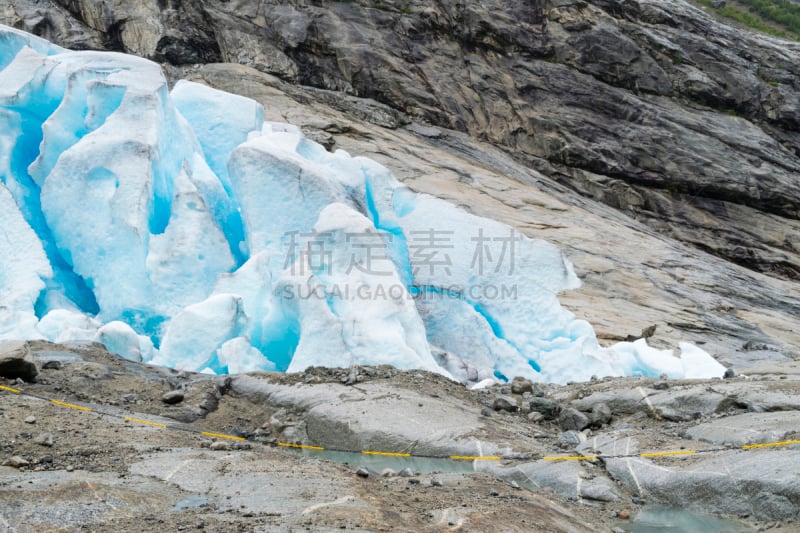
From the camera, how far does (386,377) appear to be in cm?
784

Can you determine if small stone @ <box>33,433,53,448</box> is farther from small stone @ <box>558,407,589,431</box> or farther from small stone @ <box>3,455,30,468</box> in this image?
small stone @ <box>558,407,589,431</box>

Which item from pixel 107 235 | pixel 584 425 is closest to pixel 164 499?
pixel 584 425

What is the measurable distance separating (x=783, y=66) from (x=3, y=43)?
24605 millimetres

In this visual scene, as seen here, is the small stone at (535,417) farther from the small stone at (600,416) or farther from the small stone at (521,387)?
the small stone at (521,387)

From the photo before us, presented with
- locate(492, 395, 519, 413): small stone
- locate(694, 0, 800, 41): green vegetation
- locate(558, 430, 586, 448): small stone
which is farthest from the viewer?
locate(694, 0, 800, 41): green vegetation

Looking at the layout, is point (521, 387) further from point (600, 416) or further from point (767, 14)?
point (767, 14)

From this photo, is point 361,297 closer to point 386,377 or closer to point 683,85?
point 386,377

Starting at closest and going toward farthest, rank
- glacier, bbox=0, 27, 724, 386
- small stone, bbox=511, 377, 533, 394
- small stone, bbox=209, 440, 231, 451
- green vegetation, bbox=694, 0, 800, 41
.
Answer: small stone, bbox=209, 440, 231, 451 → small stone, bbox=511, 377, 533, 394 → glacier, bbox=0, 27, 724, 386 → green vegetation, bbox=694, 0, 800, 41

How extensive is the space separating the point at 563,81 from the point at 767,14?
25.2 meters

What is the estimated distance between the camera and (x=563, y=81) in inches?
912

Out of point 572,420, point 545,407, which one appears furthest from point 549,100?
point 572,420

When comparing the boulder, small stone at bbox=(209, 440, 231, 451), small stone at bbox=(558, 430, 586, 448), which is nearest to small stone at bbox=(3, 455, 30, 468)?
small stone at bbox=(209, 440, 231, 451)

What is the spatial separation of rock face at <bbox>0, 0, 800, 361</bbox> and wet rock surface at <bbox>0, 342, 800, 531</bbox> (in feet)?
29.7

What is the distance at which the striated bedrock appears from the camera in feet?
67.6
